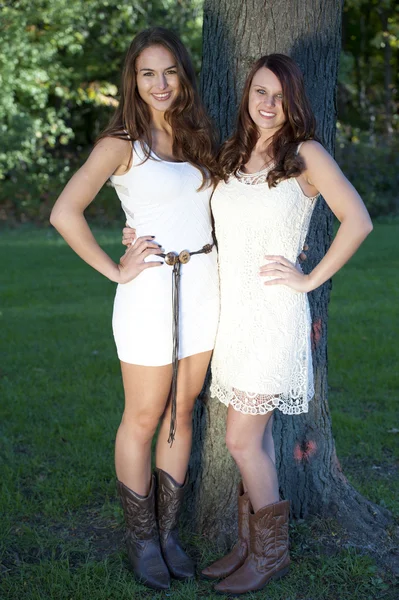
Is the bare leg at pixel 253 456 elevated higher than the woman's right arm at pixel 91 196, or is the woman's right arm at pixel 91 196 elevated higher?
the woman's right arm at pixel 91 196

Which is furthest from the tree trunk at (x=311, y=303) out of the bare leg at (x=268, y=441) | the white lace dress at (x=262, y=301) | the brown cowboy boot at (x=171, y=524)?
the white lace dress at (x=262, y=301)

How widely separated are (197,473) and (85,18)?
1695cm

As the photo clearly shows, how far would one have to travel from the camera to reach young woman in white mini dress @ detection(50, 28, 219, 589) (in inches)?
121

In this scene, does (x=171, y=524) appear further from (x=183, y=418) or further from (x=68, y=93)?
(x=68, y=93)

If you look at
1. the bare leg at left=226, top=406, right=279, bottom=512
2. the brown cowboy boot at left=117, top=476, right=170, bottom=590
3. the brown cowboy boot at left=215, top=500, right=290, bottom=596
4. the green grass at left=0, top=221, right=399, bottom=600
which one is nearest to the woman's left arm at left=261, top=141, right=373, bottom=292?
the bare leg at left=226, top=406, right=279, bottom=512

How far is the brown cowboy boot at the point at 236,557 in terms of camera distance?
323cm

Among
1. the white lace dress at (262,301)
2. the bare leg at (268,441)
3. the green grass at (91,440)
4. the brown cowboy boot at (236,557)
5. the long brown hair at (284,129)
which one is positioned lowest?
the green grass at (91,440)

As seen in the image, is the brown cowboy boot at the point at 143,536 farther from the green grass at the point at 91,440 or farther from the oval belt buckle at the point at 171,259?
the oval belt buckle at the point at 171,259

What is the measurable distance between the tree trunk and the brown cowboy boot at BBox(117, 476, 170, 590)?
37cm

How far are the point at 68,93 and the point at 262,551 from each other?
1752cm

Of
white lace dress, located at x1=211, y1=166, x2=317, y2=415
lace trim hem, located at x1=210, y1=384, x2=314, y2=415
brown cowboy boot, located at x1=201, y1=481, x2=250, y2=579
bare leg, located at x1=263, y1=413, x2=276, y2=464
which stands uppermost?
white lace dress, located at x1=211, y1=166, x2=317, y2=415

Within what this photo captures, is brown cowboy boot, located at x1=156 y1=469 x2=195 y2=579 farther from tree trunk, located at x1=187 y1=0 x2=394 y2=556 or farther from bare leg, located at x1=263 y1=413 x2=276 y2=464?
bare leg, located at x1=263 y1=413 x2=276 y2=464

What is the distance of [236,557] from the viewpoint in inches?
129

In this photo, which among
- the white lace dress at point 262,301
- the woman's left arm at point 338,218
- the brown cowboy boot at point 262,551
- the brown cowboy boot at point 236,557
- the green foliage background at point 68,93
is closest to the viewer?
the woman's left arm at point 338,218
